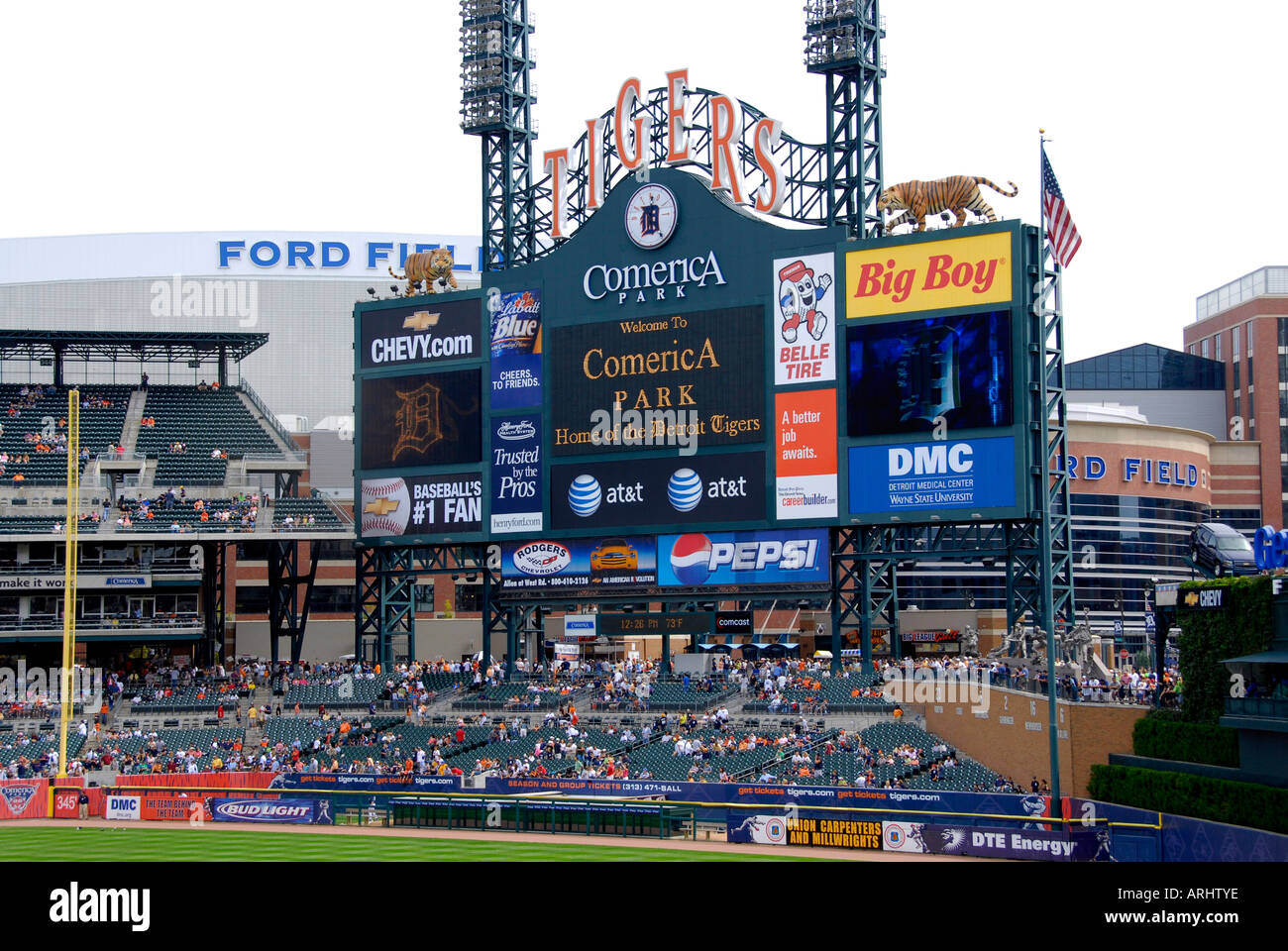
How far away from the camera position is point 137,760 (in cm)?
4725

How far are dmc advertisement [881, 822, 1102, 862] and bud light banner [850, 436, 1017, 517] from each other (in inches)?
487

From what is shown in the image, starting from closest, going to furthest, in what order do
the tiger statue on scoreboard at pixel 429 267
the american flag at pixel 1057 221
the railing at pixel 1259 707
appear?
the railing at pixel 1259 707, the american flag at pixel 1057 221, the tiger statue on scoreboard at pixel 429 267

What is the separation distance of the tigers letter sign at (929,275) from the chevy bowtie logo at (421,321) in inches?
562

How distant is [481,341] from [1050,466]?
18.3 metres

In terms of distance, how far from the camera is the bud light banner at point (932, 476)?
1629 inches

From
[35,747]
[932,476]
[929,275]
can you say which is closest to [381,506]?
[35,747]

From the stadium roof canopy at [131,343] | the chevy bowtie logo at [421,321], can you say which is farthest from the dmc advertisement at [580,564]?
the stadium roof canopy at [131,343]

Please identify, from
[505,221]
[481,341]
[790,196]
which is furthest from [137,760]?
[790,196]

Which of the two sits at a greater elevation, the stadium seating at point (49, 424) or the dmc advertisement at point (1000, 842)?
the stadium seating at point (49, 424)

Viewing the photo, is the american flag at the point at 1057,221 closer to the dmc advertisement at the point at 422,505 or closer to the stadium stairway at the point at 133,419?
the dmc advertisement at the point at 422,505

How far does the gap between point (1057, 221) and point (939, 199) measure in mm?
10402

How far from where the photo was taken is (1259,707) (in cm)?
2827

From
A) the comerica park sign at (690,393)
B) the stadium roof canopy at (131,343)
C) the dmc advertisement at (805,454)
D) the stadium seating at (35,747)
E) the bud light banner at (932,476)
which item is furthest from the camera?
the stadium roof canopy at (131,343)
